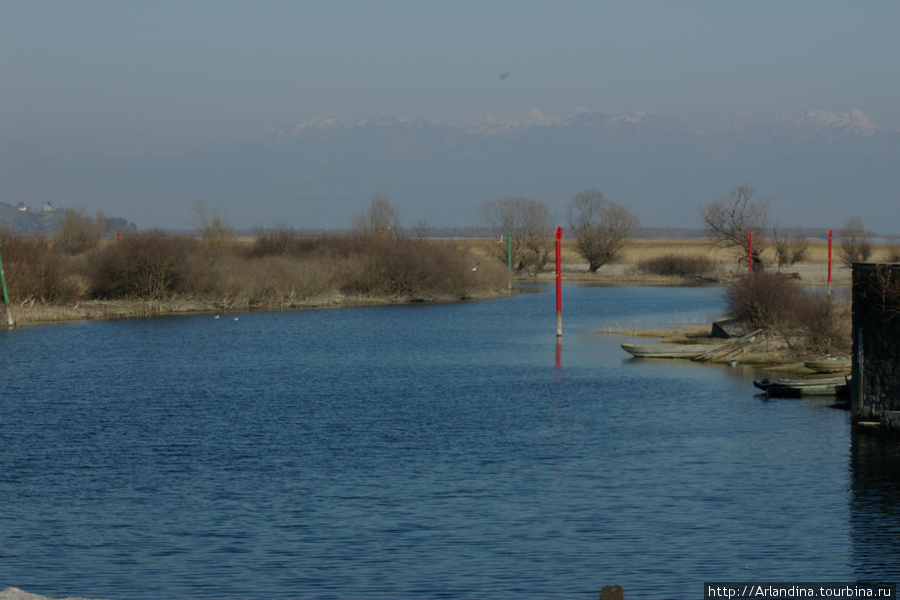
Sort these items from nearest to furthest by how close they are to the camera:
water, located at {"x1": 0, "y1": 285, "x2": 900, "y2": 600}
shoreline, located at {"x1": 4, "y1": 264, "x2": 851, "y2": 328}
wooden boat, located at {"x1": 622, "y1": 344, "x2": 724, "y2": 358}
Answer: water, located at {"x1": 0, "y1": 285, "x2": 900, "y2": 600}
wooden boat, located at {"x1": 622, "y1": 344, "x2": 724, "y2": 358}
shoreline, located at {"x1": 4, "y1": 264, "x2": 851, "y2": 328}

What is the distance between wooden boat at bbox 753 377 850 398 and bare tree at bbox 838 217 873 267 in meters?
70.2

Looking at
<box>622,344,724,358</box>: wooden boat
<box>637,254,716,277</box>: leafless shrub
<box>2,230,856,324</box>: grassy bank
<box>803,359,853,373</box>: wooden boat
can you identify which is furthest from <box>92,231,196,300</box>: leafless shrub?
<box>637,254,716,277</box>: leafless shrub

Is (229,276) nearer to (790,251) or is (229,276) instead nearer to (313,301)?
(313,301)

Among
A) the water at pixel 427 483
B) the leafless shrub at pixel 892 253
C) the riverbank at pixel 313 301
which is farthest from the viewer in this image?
the riverbank at pixel 313 301

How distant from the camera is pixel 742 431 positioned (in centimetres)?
2222

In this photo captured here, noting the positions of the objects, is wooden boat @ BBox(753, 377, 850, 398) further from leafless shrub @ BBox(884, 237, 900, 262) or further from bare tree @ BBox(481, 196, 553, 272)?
bare tree @ BBox(481, 196, 553, 272)

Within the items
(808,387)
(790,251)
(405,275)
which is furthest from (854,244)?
(808,387)

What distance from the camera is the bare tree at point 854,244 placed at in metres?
92.9

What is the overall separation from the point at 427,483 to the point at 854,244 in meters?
88.9

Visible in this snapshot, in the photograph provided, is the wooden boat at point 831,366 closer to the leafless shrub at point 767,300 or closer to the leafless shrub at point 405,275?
the leafless shrub at point 767,300

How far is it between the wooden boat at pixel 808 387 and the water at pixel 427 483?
996 millimetres

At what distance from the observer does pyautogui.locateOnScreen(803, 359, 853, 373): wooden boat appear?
28.5m

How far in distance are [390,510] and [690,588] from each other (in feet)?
18.2

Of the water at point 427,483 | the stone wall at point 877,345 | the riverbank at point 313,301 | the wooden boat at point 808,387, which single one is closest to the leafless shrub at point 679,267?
the riverbank at point 313,301
